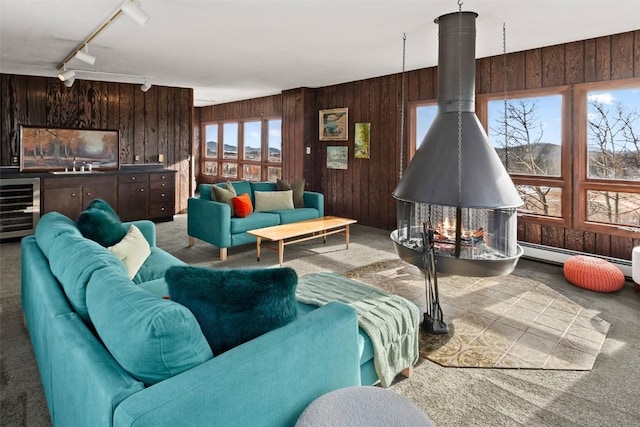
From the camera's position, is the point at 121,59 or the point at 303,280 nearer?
the point at 303,280

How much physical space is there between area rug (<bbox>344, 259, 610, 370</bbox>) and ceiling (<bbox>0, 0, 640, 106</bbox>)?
248cm

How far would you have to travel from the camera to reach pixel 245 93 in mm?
8562

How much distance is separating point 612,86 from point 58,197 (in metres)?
7.25

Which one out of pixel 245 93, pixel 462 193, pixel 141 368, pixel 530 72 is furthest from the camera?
pixel 245 93

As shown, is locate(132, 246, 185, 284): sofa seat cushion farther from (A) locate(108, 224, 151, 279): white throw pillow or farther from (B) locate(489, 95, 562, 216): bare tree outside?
(B) locate(489, 95, 562, 216): bare tree outside

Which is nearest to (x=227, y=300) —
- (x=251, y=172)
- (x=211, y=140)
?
(x=251, y=172)

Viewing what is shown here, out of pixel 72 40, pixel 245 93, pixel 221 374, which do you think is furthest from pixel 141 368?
→ pixel 245 93

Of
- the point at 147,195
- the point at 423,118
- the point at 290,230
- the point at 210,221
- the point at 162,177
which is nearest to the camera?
the point at 290,230

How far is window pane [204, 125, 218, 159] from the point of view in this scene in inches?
432

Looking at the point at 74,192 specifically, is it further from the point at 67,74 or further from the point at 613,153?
the point at 613,153

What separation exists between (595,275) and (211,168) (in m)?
9.48

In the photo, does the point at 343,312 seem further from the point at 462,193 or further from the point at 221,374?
the point at 462,193

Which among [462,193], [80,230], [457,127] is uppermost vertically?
[457,127]

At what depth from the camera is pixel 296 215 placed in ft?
18.7
